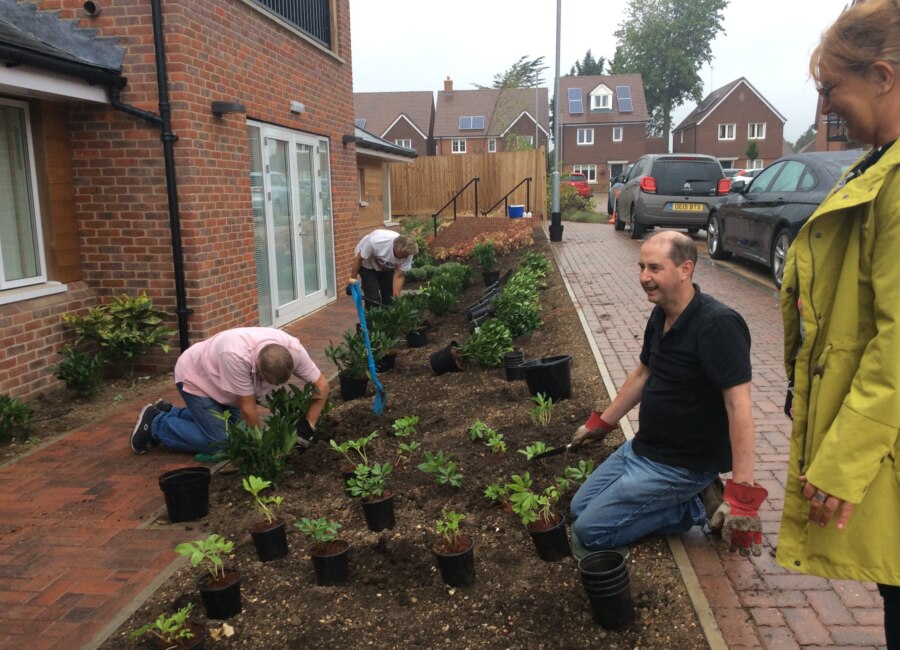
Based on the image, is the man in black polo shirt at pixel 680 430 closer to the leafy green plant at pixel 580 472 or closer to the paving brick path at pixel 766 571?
the paving brick path at pixel 766 571

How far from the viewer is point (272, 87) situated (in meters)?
8.95

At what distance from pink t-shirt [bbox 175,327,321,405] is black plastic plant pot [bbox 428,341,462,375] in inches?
76.8

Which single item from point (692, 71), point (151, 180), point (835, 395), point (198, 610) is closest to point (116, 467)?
point (198, 610)

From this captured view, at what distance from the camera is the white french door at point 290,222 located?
28.9ft

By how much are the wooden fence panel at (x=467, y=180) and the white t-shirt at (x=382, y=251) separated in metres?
15.1

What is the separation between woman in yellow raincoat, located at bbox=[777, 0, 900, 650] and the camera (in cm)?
168

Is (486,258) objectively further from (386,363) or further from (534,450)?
(534,450)

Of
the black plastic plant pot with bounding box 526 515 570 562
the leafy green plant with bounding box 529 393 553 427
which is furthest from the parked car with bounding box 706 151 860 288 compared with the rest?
the black plastic plant pot with bounding box 526 515 570 562

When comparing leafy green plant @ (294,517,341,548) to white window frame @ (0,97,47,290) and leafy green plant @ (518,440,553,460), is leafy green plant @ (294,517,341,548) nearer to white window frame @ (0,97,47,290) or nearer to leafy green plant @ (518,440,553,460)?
leafy green plant @ (518,440,553,460)

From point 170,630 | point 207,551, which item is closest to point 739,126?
point 207,551

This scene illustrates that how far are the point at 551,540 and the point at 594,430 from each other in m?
0.70

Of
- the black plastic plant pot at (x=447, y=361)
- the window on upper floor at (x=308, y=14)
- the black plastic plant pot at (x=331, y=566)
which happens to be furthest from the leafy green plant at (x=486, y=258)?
the black plastic plant pot at (x=331, y=566)

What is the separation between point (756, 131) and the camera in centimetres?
6047

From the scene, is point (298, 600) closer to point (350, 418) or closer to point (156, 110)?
point (350, 418)
